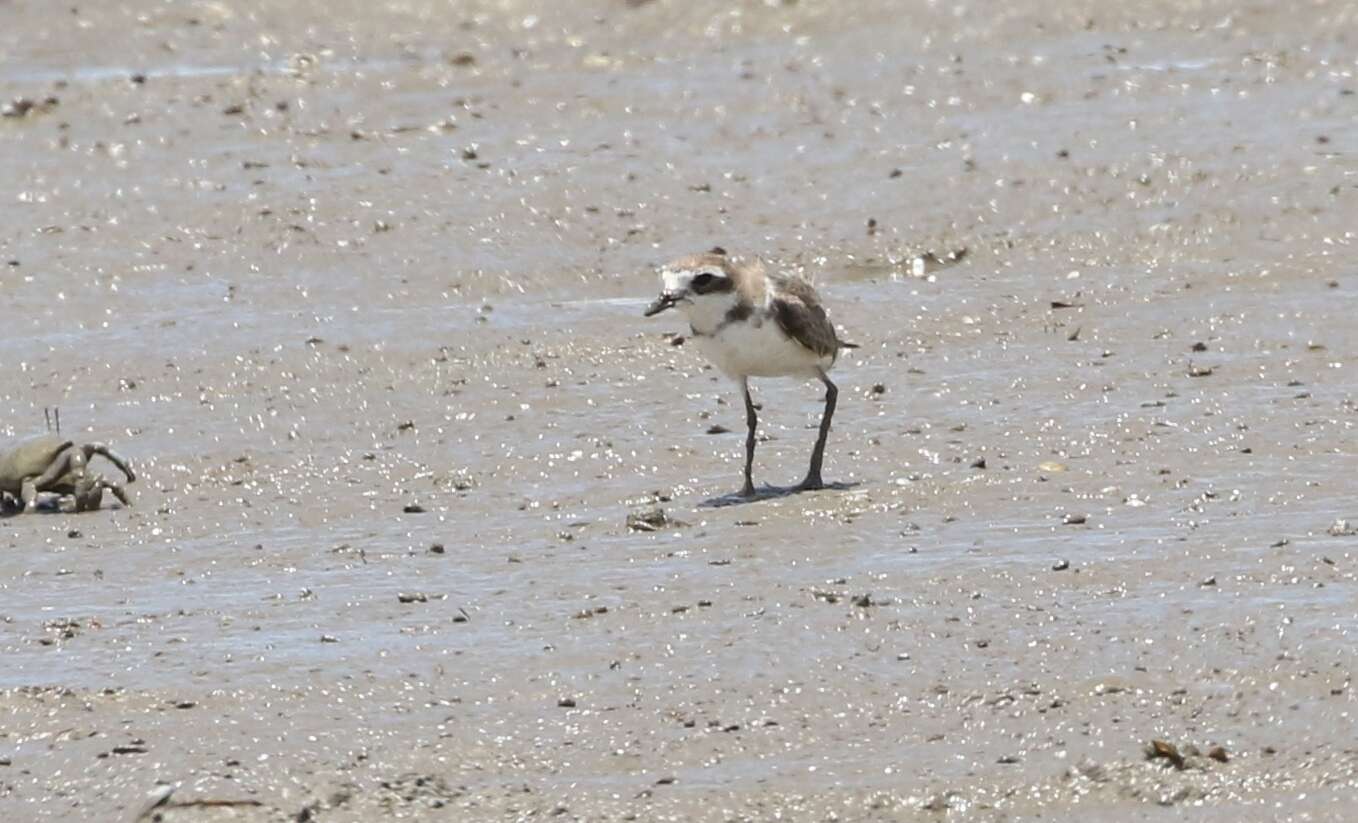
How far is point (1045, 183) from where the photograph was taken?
13.9 meters

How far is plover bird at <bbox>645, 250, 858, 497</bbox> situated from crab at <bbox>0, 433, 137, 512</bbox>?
2.23 meters

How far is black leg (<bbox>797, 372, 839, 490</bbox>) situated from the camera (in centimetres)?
996

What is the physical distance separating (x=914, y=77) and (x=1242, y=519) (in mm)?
7501

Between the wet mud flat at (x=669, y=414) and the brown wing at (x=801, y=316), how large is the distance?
1.57 feet

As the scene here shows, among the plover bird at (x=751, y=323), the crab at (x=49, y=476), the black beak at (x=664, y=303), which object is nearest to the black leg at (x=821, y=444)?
the plover bird at (x=751, y=323)

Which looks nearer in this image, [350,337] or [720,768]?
[720,768]

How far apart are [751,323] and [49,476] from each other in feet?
9.02

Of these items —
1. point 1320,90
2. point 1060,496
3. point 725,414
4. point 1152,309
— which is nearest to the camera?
point 1060,496

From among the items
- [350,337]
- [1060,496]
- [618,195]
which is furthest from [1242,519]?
[618,195]

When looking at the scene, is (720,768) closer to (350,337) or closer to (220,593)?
(220,593)

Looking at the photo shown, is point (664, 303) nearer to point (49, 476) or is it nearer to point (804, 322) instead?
point (804, 322)

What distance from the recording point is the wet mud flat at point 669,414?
7289mm

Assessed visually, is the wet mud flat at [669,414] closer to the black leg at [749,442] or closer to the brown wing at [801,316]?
the black leg at [749,442]

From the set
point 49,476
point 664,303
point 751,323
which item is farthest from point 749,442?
point 49,476
